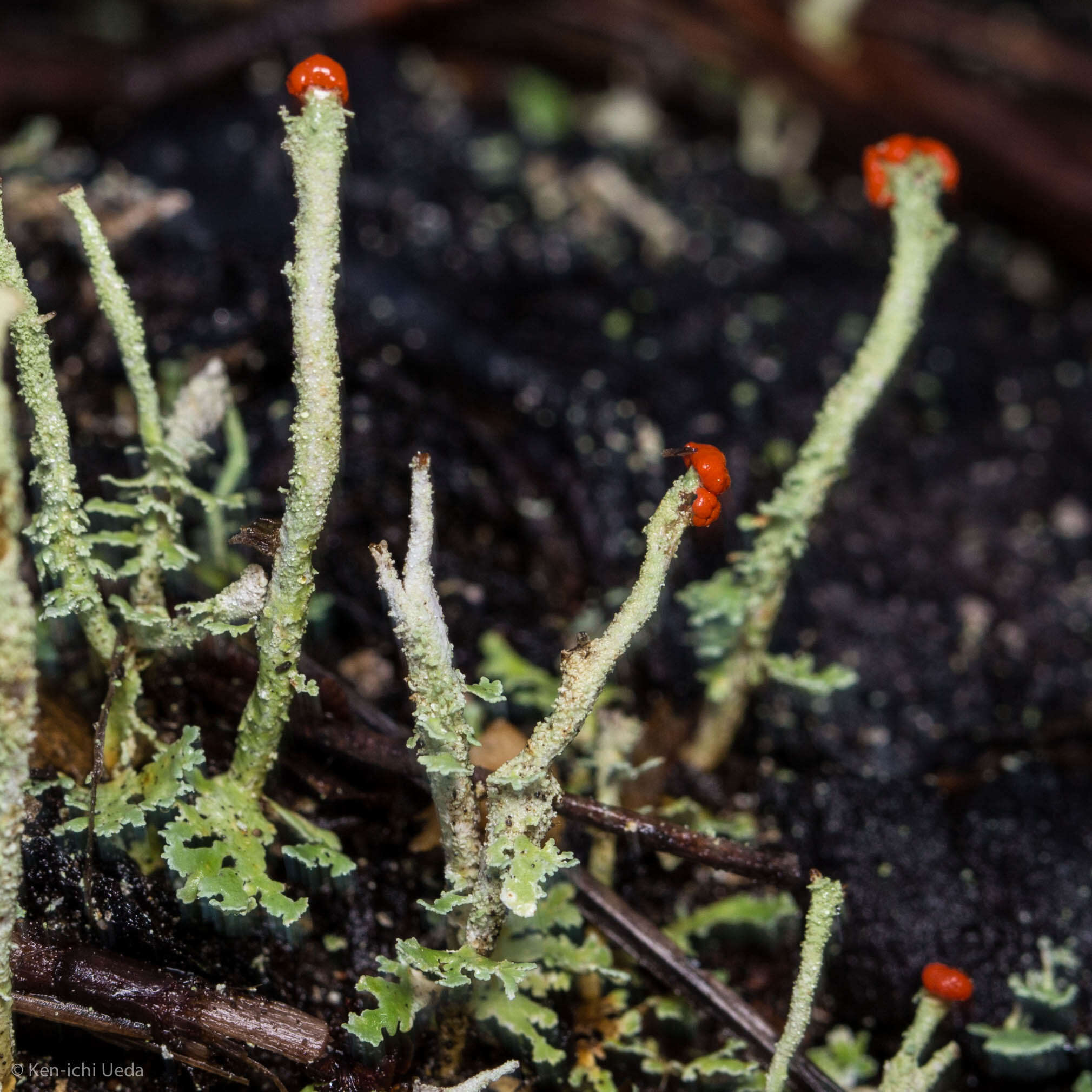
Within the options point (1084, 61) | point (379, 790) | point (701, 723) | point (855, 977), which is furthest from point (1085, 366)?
point (379, 790)

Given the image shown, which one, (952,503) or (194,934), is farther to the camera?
(952,503)

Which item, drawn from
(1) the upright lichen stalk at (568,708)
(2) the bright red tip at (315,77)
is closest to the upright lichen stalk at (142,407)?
(2) the bright red tip at (315,77)

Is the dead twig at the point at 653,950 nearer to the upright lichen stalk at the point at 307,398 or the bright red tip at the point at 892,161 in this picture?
the upright lichen stalk at the point at 307,398

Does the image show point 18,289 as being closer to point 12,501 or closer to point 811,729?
point 12,501

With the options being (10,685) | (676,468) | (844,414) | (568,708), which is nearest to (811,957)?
(568,708)

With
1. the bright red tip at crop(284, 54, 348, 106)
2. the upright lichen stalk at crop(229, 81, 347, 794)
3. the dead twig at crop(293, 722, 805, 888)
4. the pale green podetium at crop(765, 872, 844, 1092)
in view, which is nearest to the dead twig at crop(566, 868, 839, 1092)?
the dead twig at crop(293, 722, 805, 888)

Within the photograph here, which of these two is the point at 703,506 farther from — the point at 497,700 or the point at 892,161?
the point at 892,161
